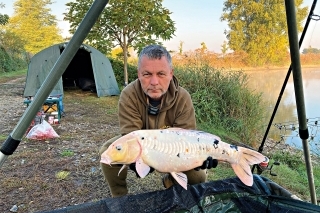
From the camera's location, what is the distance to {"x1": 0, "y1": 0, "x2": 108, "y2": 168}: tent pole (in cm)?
83

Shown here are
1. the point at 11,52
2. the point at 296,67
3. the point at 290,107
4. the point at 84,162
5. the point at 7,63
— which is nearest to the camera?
the point at 296,67

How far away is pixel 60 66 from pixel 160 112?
0.87 metres

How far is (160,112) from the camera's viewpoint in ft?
5.50

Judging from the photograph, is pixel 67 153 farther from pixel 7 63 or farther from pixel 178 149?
pixel 7 63

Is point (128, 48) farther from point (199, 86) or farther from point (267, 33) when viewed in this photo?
point (267, 33)

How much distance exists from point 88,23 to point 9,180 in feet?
6.82

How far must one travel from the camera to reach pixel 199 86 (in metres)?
6.20

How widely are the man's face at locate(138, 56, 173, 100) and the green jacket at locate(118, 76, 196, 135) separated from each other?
0.15 metres

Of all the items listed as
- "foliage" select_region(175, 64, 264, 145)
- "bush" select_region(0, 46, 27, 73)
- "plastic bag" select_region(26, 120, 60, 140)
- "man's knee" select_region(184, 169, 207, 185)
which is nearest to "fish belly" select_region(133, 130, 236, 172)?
"man's knee" select_region(184, 169, 207, 185)

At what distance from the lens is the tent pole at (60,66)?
83 cm

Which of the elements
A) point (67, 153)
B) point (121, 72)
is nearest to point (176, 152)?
point (67, 153)

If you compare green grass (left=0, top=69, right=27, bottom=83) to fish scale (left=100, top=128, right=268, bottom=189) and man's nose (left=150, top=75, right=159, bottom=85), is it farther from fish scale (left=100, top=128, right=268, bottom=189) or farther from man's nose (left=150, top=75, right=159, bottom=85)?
fish scale (left=100, top=128, right=268, bottom=189)

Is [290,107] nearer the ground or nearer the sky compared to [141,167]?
nearer the ground

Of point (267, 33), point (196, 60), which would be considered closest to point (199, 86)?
point (196, 60)
